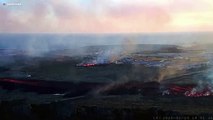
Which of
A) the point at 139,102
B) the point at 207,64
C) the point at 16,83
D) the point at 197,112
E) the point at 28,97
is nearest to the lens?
the point at 197,112

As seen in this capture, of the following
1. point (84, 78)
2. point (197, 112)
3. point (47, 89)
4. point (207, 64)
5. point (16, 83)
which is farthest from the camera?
point (207, 64)

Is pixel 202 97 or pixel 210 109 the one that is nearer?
pixel 210 109

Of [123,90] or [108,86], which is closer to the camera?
[123,90]

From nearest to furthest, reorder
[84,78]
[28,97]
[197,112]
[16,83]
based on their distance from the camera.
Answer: [197,112], [28,97], [16,83], [84,78]

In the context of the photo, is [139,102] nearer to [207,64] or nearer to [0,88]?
[0,88]

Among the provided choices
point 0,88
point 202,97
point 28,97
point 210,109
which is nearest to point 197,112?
point 210,109

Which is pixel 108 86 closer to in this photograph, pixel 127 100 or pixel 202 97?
pixel 127 100

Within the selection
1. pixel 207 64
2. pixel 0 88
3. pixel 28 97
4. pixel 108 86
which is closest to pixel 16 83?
pixel 0 88

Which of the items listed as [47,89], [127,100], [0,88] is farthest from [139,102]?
[0,88]

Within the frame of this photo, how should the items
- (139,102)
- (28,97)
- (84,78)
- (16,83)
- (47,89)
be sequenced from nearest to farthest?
(139,102), (28,97), (47,89), (16,83), (84,78)
